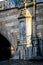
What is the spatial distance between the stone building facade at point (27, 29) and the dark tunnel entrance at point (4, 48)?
3.21ft

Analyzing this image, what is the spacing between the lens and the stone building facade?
15.1 meters

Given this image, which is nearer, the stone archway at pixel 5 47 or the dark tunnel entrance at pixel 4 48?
the stone archway at pixel 5 47

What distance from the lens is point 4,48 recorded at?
1786cm

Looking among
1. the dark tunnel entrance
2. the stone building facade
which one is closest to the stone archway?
the dark tunnel entrance

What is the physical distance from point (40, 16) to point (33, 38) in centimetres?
95

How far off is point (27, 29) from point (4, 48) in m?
2.77

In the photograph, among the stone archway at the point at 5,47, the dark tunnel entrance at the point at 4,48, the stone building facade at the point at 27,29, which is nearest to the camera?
the stone building facade at the point at 27,29

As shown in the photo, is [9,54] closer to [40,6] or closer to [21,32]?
[21,32]

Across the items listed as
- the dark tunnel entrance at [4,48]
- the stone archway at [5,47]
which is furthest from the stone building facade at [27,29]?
the dark tunnel entrance at [4,48]

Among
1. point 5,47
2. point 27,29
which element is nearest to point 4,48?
point 5,47

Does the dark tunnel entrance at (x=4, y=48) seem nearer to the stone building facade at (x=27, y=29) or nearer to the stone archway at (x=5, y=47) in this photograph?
the stone archway at (x=5, y=47)

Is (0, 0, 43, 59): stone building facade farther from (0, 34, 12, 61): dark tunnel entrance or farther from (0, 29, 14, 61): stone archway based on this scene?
(0, 34, 12, 61): dark tunnel entrance

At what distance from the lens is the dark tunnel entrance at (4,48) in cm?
1726

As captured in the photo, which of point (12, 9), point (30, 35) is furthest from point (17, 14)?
point (30, 35)
